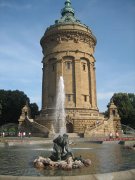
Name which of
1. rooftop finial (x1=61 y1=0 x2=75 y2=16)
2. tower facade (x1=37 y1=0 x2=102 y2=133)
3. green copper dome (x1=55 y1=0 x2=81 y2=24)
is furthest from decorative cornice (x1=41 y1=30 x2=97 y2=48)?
rooftop finial (x1=61 y1=0 x2=75 y2=16)

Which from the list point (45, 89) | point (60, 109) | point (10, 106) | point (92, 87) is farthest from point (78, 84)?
point (10, 106)

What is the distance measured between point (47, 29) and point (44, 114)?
1796cm

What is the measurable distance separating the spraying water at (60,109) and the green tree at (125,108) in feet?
72.0

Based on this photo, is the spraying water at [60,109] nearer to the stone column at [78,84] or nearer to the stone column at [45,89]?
the stone column at [78,84]

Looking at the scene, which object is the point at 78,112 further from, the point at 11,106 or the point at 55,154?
the point at 55,154

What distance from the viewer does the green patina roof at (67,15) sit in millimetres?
55719

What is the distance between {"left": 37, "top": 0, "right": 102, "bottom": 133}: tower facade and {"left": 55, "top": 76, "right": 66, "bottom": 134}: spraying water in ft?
2.57

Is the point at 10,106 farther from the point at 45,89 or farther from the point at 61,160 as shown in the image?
the point at 61,160

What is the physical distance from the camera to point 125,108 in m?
66.2

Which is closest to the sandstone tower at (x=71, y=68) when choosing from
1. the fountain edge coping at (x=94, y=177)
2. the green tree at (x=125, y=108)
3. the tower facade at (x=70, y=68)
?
the tower facade at (x=70, y=68)

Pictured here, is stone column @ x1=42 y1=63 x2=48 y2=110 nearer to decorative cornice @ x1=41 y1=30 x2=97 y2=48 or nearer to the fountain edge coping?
decorative cornice @ x1=41 y1=30 x2=97 y2=48

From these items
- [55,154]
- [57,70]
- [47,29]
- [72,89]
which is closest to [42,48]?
[47,29]

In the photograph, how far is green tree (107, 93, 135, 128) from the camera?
217 feet

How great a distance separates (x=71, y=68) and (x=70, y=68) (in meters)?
0.19
